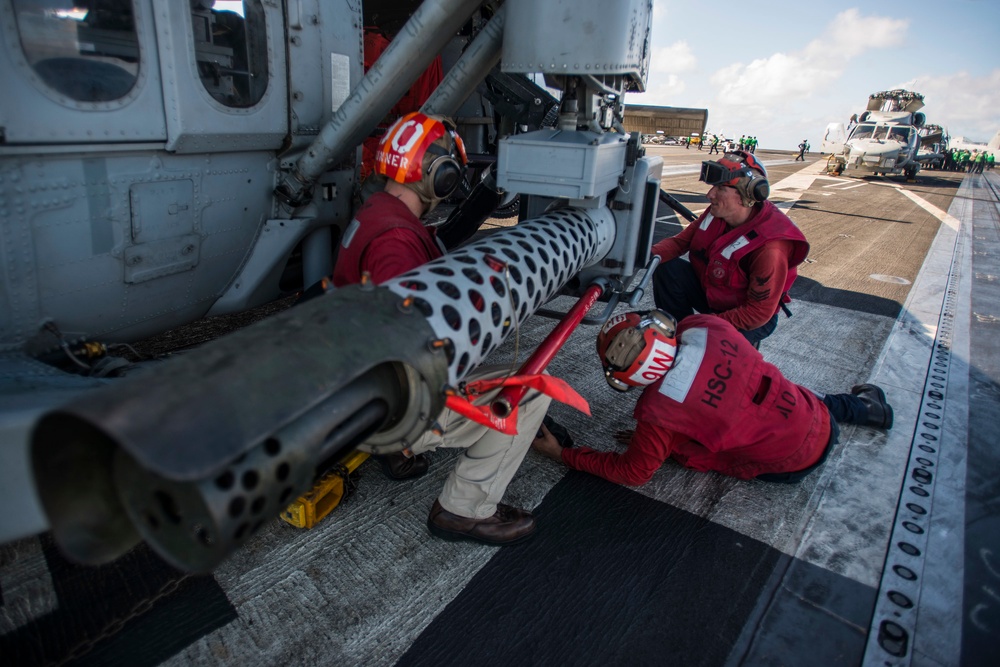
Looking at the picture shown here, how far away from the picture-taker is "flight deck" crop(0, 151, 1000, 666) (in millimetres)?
2035

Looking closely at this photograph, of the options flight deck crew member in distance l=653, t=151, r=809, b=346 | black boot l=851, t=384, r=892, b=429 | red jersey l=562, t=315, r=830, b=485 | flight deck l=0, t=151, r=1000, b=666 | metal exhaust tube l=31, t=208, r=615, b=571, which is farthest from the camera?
flight deck crew member in distance l=653, t=151, r=809, b=346

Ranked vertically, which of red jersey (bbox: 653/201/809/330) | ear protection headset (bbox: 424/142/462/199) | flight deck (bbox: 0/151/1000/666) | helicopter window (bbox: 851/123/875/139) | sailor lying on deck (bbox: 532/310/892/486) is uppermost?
helicopter window (bbox: 851/123/875/139)

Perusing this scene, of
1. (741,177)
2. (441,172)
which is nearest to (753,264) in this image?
(741,177)

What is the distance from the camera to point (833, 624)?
2221 millimetres

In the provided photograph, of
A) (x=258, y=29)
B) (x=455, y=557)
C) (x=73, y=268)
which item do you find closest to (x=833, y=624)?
(x=455, y=557)

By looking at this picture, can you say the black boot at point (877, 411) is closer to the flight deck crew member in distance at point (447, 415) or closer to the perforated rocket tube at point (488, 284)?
the perforated rocket tube at point (488, 284)

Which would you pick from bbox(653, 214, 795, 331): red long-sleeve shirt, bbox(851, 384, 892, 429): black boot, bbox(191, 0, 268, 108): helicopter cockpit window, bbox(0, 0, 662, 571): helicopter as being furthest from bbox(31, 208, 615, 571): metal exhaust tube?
bbox(851, 384, 892, 429): black boot

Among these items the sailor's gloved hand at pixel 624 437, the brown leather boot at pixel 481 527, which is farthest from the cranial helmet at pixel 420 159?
the sailor's gloved hand at pixel 624 437

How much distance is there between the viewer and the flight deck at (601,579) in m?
2.04

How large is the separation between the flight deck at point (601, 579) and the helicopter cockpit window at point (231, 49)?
1.95 metres

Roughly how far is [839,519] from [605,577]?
1.27 meters

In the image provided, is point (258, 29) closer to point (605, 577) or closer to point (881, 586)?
point (605, 577)

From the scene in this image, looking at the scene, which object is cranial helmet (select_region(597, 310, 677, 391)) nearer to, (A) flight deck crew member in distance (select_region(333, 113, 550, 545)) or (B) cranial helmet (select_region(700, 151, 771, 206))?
(A) flight deck crew member in distance (select_region(333, 113, 550, 545))

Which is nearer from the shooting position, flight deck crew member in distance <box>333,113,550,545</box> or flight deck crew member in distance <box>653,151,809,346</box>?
flight deck crew member in distance <box>333,113,550,545</box>
